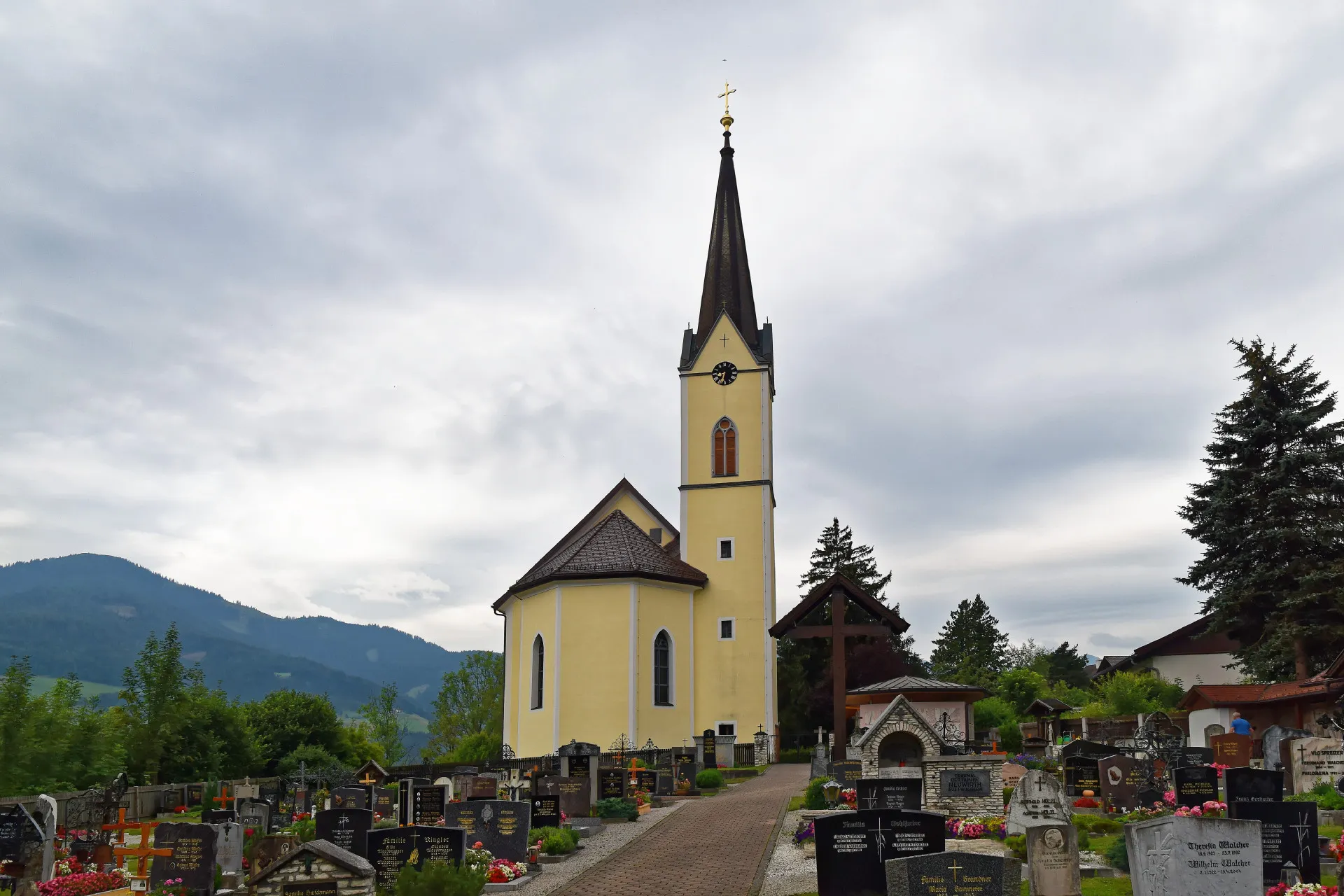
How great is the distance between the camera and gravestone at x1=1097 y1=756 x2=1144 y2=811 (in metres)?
18.6

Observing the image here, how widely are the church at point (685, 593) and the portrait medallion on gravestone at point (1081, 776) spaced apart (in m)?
18.0

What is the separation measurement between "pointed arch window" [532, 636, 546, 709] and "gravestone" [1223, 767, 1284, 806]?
26338 millimetres

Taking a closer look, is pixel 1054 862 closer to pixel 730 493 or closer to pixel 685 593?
pixel 685 593

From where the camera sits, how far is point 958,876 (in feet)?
32.1

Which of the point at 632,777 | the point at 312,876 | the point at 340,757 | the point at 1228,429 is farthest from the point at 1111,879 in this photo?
the point at 340,757

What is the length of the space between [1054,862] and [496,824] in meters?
7.88

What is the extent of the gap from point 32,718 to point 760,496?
24708 mm

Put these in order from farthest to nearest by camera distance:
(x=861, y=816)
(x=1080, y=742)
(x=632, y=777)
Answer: (x=632, y=777), (x=1080, y=742), (x=861, y=816)

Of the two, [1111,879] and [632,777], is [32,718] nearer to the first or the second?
[632,777]

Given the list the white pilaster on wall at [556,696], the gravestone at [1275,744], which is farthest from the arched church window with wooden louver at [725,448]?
the gravestone at [1275,744]

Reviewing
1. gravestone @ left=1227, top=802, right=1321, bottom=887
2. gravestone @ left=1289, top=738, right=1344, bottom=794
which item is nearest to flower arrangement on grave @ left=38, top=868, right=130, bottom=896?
gravestone @ left=1227, top=802, right=1321, bottom=887

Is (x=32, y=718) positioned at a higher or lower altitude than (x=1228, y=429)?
lower

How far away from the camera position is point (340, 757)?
3959cm

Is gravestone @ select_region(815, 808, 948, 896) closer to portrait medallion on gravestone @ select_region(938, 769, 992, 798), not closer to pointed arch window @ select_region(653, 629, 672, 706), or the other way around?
portrait medallion on gravestone @ select_region(938, 769, 992, 798)
